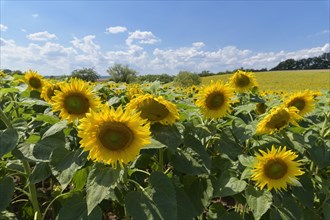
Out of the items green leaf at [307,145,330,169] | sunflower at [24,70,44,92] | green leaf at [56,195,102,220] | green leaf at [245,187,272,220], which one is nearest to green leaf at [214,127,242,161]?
green leaf at [245,187,272,220]

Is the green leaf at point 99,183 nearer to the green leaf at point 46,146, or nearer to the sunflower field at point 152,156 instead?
the sunflower field at point 152,156

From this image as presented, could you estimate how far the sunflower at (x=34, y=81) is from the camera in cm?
358

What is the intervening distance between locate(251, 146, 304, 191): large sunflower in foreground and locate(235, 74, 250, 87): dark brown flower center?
1458 millimetres

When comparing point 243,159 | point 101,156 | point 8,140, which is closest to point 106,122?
point 101,156

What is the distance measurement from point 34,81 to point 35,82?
15mm

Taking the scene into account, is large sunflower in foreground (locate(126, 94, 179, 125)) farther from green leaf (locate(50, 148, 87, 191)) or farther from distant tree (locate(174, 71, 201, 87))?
distant tree (locate(174, 71, 201, 87))

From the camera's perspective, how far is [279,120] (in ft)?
8.38

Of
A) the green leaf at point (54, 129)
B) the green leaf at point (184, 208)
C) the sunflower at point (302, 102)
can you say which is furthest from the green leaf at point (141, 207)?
the sunflower at point (302, 102)

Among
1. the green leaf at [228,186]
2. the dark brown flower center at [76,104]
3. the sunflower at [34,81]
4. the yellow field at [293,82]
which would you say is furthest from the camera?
the yellow field at [293,82]

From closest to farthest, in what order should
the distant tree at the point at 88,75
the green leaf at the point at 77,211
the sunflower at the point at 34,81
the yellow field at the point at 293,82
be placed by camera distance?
the green leaf at the point at 77,211, the sunflower at the point at 34,81, the distant tree at the point at 88,75, the yellow field at the point at 293,82

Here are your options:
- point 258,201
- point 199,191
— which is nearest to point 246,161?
point 258,201

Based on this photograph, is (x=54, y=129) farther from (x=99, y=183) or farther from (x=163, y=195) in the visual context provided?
(x=163, y=195)

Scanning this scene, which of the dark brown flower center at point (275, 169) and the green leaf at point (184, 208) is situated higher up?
the dark brown flower center at point (275, 169)

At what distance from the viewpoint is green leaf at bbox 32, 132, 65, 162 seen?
1.98 m
